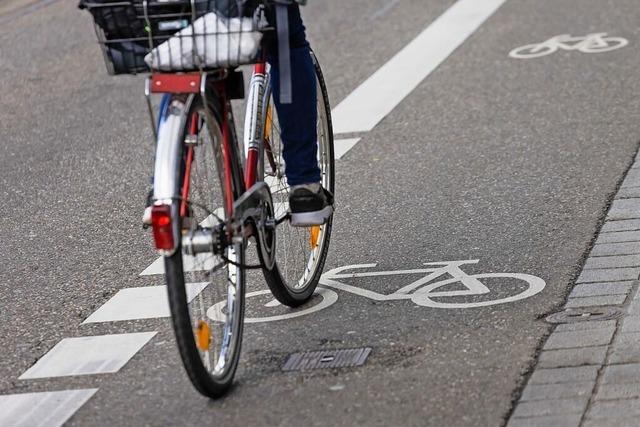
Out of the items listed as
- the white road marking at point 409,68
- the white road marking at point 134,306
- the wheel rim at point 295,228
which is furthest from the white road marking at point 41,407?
the white road marking at point 409,68

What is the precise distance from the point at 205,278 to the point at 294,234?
3.69 ft

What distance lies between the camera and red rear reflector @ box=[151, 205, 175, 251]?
4074 millimetres

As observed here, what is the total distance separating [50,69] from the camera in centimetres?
1090

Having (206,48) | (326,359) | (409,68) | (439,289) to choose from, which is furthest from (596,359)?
(409,68)

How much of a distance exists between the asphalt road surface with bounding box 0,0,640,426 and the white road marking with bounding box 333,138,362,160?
2.4 inches

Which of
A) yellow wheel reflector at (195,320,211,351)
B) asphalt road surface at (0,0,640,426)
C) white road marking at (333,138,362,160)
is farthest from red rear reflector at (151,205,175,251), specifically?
white road marking at (333,138,362,160)

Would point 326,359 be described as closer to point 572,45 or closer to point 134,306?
point 134,306

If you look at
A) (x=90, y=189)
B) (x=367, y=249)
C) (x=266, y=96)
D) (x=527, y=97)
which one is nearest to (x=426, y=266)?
(x=367, y=249)

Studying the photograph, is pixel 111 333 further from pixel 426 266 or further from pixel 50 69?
pixel 50 69

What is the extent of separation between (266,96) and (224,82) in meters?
0.41

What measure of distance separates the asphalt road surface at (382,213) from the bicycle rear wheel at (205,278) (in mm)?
150

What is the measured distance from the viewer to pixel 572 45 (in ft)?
33.0

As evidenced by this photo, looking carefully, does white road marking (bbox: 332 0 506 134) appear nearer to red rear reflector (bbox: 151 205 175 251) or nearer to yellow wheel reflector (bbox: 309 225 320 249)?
yellow wheel reflector (bbox: 309 225 320 249)

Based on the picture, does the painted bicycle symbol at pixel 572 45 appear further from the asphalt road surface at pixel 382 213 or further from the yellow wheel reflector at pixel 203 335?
the yellow wheel reflector at pixel 203 335
